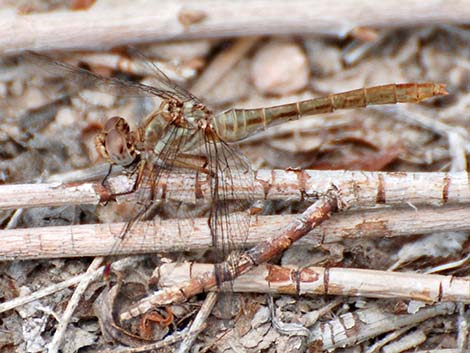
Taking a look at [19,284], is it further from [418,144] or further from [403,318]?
[418,144]

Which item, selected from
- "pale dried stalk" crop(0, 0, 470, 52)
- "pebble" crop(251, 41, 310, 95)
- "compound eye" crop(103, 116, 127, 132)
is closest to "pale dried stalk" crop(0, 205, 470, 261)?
"compound eye" crop(103, 116, 127, 132)

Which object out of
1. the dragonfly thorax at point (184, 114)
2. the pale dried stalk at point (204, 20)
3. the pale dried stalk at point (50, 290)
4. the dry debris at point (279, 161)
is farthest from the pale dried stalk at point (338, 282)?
the pale dried stalk at point (204, 20)

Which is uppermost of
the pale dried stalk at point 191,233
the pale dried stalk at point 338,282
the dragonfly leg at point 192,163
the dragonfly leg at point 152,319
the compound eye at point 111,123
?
the compound eye at point 111,123

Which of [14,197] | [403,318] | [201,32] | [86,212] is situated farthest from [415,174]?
Result: [14,197]

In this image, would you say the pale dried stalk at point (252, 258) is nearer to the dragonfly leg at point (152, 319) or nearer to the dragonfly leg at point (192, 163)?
the dragonfly leg at point (152, 319)

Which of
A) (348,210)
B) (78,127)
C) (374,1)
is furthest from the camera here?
(78,127)

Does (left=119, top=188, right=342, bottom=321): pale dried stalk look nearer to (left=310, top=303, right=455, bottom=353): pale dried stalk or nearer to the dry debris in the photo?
the dry debris
